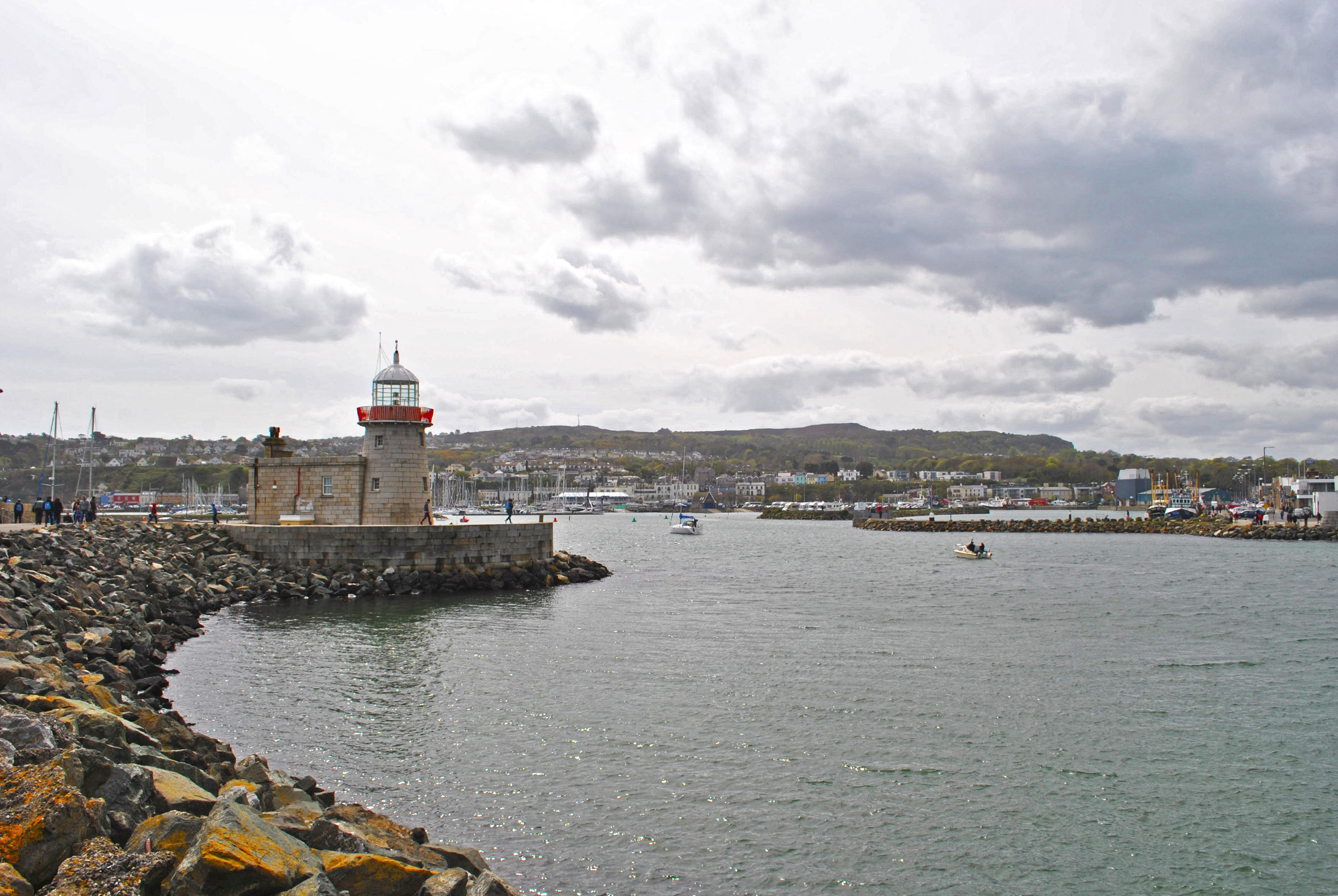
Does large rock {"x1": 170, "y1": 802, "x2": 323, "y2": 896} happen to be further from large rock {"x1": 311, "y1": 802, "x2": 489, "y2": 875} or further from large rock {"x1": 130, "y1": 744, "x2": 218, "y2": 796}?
large rock {"x1": 130, "y1": 744, "x2": 218, "y2": 796}

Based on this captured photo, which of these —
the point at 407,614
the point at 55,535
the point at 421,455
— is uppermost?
the point at 421,455

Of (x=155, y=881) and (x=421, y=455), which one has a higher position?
(x=421, y=455)

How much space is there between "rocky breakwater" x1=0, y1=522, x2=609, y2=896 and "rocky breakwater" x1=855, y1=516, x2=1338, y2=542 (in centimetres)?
7754

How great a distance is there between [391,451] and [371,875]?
29.0 metres

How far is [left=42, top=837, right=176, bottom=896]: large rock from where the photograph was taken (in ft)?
17.9

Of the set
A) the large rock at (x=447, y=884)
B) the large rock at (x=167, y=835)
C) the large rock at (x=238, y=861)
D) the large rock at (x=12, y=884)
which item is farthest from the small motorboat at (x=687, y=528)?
the large rock at (x=12, y=884)

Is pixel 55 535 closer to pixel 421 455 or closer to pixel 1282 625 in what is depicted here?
pixel 421 455

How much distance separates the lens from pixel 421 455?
115ft

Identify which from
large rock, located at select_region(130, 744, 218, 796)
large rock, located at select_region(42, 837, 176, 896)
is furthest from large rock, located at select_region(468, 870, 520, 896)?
large rock, located at select_region(130, 744, 218, 796)

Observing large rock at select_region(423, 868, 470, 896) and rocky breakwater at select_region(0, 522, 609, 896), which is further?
large rock at select_region(423, 868, 470, 896)

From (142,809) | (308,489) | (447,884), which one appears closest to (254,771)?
(142,809)

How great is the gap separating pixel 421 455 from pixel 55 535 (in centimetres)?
1234

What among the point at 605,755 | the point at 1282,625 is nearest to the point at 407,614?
the point at 605,755

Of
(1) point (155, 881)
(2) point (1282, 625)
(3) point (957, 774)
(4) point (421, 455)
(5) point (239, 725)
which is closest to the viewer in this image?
(1) point (155, 881)
